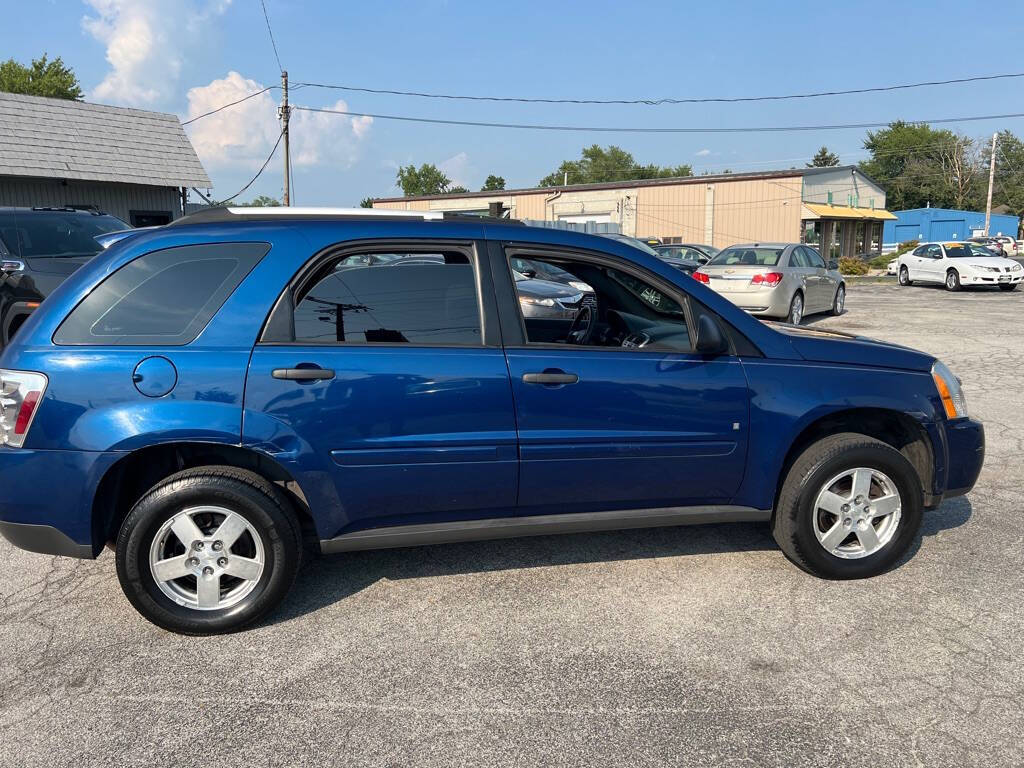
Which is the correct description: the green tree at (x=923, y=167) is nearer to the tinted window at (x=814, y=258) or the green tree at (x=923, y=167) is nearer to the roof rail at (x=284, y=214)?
the tinted window at (x=814, y=258)

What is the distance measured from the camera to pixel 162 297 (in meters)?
3.28

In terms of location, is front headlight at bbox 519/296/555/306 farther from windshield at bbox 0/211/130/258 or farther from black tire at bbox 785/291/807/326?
black tire at bbox 785/291/807/326

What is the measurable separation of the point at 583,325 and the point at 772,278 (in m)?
10.5

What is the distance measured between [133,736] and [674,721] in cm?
189

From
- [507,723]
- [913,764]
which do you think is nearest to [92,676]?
[507,723]

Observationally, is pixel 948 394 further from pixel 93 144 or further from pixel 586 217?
pixel 586 217

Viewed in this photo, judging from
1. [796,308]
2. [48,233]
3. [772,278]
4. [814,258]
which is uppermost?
[48,233]

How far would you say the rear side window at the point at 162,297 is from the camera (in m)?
3.21

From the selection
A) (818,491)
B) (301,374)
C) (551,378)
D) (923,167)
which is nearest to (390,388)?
(301,374)

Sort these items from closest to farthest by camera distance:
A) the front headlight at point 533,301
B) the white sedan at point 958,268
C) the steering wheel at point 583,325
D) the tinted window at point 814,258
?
Answer: the front headlight at point 533,301 < the steering wheel at point 583,325 < the tinted window at point 814,258 < the white sedan at point 958,268

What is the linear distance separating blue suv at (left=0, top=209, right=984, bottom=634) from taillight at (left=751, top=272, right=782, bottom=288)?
1035cm

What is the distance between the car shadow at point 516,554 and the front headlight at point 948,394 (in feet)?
2.63

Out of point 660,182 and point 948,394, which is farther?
point 660,182

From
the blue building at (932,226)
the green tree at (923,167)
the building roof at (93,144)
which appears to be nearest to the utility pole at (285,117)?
the building roof at (93,144)
